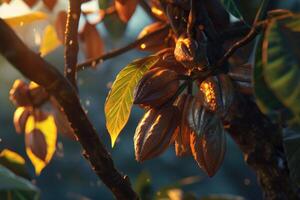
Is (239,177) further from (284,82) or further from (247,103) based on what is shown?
(284,82)

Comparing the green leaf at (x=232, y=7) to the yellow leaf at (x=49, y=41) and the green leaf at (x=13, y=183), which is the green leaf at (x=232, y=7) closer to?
the green leaf at (x=13, y=183)

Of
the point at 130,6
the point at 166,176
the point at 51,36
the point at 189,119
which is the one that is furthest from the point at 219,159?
the point at 166,176

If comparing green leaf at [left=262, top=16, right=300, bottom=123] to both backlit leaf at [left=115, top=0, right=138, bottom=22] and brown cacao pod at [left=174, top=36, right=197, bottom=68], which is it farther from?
backlit leaf at [left=115, top=0, right=138, bottom=22]

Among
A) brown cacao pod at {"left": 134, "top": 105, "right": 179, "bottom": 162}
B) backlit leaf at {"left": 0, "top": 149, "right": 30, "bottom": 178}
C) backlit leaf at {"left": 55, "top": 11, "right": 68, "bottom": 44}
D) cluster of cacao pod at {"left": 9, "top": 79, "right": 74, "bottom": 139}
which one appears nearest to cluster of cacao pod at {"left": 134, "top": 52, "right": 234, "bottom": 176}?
brown cacao pod at {"left": 134, "top": 105, "right": 179, "bottom": 162}


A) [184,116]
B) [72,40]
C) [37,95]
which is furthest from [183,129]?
[37,95]

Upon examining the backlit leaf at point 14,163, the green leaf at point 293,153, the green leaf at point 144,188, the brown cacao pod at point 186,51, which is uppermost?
the brown cacao pod at point 186,51

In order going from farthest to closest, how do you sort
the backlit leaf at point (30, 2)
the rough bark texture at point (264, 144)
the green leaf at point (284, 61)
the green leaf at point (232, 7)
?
the backlit leaf at point (30, 2), the rough bark texture at point (264, 144), the green leaf at point (232, 7), the green leaf at point (284, 61)

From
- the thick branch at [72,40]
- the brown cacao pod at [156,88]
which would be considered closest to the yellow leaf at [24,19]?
the thick branch at [72,40]
